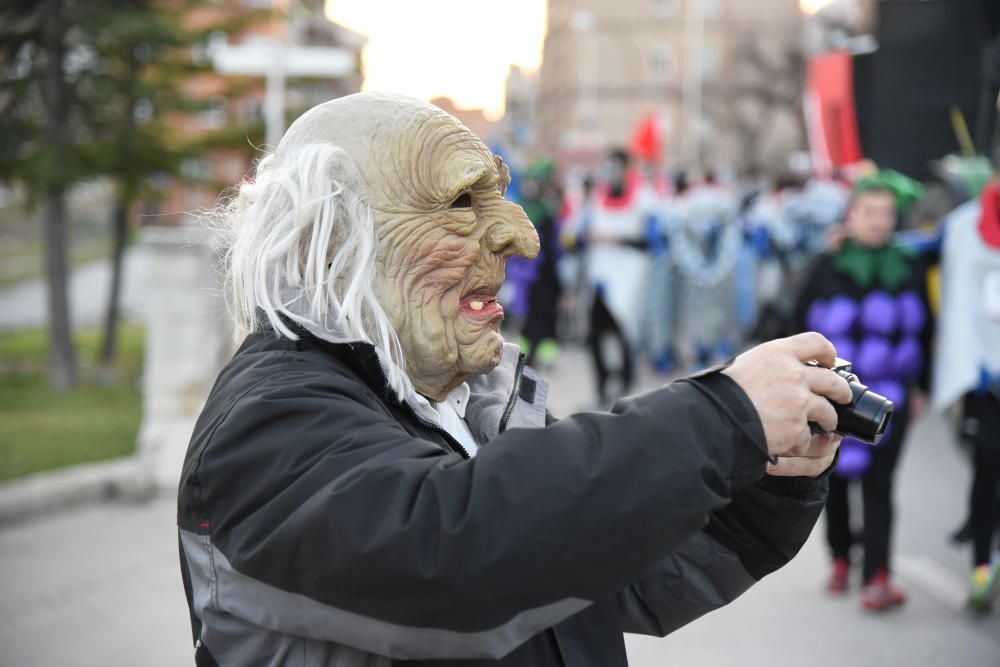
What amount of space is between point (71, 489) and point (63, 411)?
3.93 meters

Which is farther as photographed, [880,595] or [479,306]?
[880,595]

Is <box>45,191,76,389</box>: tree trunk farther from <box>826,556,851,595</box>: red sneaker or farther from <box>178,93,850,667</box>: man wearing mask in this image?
<box>178,93,850,667</box>: man wearing mask

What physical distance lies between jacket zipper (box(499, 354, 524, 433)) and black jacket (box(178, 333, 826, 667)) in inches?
13.1

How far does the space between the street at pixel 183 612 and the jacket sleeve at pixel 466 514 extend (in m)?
3.46

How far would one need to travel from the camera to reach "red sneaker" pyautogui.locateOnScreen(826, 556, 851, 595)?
5.45 m

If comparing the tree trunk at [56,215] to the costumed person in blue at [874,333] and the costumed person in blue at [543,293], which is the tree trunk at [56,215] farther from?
the costumed person in blue at [874,333]

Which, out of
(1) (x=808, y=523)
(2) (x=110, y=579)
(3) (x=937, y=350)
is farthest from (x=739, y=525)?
(2) (x=110, y=579)

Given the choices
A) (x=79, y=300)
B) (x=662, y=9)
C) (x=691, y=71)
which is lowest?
(x=79, y=300)

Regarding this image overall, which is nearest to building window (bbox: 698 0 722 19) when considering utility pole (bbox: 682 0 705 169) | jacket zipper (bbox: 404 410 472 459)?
utility pole (bbox: 682 0 705 169)

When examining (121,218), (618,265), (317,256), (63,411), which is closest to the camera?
(317,256)

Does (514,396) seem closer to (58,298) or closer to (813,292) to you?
(813,292)

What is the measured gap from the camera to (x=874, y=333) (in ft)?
17.3

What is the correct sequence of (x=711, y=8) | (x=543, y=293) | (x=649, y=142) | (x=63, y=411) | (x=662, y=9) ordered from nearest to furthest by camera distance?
(x=63, y=411) → (x=543, y=293) → (x=649, y=142) → (x=711, y=8) → (x=662, y=9)

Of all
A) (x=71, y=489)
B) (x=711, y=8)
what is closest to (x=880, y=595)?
(x=71, y=489)
